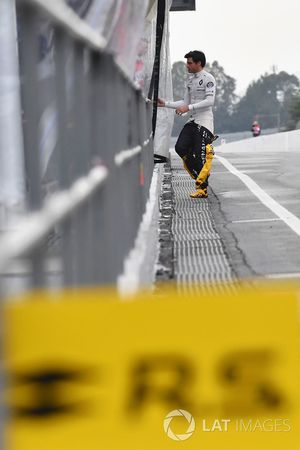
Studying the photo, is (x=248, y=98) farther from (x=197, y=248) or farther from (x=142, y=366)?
(x=142, y=366)

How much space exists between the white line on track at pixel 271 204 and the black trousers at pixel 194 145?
2.67 feet

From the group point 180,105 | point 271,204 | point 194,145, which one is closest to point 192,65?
point 180,105

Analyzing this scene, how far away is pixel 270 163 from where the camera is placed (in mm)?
Result: 22656

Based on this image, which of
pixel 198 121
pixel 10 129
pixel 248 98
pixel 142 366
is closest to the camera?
pixel 142 366

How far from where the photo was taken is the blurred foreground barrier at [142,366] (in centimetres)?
225

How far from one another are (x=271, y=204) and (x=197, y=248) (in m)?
4.16

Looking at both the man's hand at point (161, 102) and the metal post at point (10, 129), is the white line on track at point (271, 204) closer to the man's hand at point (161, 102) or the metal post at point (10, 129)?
the man's hand at point (161, 102)

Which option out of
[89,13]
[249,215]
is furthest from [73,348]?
[249,215]

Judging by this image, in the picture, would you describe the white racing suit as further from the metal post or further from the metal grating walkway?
the metal post

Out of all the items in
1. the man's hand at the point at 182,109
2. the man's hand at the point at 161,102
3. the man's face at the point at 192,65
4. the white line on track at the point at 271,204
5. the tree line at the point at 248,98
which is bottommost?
the tree line at the point at 248,98

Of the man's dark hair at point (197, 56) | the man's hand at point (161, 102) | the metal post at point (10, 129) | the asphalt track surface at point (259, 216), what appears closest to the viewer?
the metal post at point (10, 129)

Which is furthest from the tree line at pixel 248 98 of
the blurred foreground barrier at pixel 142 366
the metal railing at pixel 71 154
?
the blurred foreground barrier at pixel 142 366

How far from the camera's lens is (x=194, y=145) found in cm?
1491

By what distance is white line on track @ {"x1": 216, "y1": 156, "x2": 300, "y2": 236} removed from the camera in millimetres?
11368
